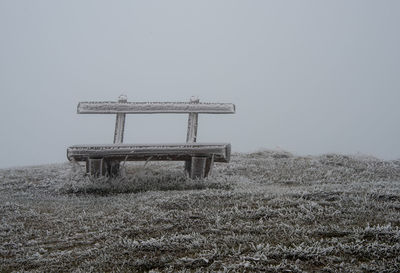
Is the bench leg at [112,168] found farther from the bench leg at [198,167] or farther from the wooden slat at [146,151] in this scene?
the bench leg at [198,167]

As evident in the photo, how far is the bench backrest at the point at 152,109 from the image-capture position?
1158 centimetres

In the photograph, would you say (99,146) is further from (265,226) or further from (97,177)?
(265,226)

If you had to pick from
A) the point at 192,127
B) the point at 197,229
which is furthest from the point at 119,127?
the point at 197,229

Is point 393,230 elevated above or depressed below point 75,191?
above

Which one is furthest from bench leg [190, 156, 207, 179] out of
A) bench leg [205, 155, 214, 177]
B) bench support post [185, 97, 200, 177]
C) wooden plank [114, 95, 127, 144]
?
wooden plank [114, 95, 127, 144]

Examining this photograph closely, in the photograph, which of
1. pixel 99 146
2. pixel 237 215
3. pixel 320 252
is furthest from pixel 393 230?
pixel 99 146

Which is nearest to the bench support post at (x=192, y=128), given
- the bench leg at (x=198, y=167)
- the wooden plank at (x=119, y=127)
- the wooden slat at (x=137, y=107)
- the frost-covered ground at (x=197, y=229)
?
the wooden slat at (x=137, y=107)

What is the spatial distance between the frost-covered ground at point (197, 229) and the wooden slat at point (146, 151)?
30.7 inches

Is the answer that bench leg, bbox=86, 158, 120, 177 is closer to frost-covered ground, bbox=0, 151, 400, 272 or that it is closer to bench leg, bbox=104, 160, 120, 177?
bench leg, bbox=104, 160, 120, 177

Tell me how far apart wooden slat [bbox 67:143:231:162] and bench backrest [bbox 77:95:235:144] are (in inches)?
53.6

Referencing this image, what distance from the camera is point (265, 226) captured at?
6266 mm

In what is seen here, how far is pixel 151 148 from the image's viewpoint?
10.2m

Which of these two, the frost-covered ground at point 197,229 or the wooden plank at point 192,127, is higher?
the wooden plank at point 192,127

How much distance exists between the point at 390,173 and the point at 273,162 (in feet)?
12.7
